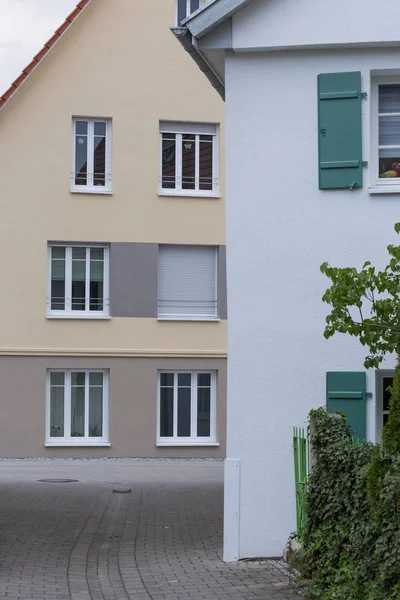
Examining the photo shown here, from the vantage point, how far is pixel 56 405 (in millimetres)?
26078

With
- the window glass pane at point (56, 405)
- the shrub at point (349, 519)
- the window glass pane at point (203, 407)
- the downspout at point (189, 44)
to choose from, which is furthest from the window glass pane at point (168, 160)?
the shrub at point (349, 519)

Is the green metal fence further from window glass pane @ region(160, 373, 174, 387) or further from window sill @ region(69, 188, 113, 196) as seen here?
window sill @ region(69, 188, 113, 196)

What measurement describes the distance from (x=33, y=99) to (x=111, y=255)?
14.0 feet

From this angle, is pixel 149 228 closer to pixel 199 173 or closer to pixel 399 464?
pixel 199 173

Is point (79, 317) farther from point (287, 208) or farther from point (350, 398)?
point (350, 398)

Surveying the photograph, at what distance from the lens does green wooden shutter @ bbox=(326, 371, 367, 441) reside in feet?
37.7

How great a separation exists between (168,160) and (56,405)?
21.8 feet

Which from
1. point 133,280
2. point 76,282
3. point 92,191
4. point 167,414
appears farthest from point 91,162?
point 167,414

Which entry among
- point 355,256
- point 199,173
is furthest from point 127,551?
point 199,173

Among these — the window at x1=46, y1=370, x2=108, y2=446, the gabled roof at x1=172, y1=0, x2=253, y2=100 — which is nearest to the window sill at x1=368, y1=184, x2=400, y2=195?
the gabled roof at x1=172, y1=0, x2=253, y2=100

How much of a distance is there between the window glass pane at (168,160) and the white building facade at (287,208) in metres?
14.9

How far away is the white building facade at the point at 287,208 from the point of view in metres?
11.6

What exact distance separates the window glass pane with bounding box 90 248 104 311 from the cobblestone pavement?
16.6ft

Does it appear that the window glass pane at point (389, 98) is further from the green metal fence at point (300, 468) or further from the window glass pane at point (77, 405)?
the window glass pane at point (77, 405)
